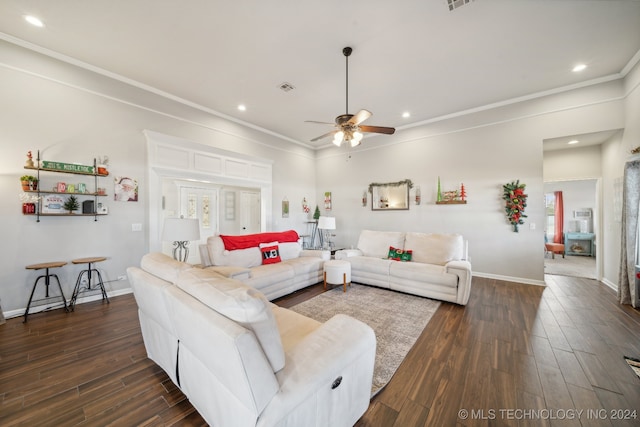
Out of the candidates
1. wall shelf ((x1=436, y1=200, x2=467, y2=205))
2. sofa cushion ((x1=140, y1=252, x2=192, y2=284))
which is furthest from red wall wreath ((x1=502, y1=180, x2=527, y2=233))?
sofa cushion ((x1=140, y1=252, x2=192, y2=284))

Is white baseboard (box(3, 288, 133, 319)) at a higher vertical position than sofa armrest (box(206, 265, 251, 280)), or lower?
lower

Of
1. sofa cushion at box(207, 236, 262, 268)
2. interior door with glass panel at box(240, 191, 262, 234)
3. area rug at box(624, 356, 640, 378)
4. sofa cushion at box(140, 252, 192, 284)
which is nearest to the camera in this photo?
sofa cushion at box(140, 252, 192, 284)

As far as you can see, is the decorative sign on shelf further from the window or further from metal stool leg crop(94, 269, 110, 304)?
the window

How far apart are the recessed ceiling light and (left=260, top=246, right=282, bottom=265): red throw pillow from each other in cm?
393

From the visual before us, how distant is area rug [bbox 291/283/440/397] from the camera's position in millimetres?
2133

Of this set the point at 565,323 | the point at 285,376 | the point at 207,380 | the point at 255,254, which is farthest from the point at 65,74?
the point at 565,323

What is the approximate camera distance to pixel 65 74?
3348mm

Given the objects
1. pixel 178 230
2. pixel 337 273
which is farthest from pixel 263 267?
pixel 178 230

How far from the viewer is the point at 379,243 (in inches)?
187

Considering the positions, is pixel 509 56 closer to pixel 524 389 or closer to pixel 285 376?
pixel 524 389

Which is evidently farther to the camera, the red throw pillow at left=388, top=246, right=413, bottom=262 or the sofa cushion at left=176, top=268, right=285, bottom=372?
the red throw pillow at left=388, top=246, right=413, bottom=262

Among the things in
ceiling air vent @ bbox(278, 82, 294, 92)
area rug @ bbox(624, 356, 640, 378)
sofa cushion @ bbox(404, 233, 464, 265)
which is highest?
ceiling air vent @ bbox(278, 82, 294, 92)

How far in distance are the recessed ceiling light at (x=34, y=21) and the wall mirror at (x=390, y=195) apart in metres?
6.15

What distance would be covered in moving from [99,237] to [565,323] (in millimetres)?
6595
